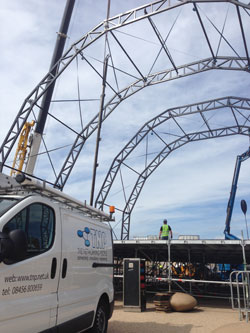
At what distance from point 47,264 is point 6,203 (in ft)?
3.48

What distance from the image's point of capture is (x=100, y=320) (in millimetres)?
6535

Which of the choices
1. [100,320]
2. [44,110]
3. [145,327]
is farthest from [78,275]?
[44,110]

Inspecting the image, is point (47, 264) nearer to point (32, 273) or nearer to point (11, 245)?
point (32, 273)

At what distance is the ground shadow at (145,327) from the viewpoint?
328 inches

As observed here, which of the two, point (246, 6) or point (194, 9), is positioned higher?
point (194, 9)

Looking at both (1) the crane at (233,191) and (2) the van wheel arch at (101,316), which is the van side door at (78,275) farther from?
(1) the crane at (233,191)

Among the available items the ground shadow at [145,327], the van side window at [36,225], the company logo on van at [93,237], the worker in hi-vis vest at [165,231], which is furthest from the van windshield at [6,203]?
the worker in hi-vis vest at [165,231]

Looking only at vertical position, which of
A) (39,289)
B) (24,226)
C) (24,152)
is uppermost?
(24,152)

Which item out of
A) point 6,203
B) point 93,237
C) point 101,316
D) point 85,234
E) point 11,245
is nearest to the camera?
point 11,245

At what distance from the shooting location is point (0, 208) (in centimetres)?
421

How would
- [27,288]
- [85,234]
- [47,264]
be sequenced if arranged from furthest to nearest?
[85,234] → [47,264] → [27,288]

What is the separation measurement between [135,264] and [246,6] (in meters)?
10.2

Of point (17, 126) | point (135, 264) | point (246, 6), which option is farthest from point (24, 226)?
point (17, 126)

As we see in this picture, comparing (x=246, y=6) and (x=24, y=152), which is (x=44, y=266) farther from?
(x=24, y=152)
